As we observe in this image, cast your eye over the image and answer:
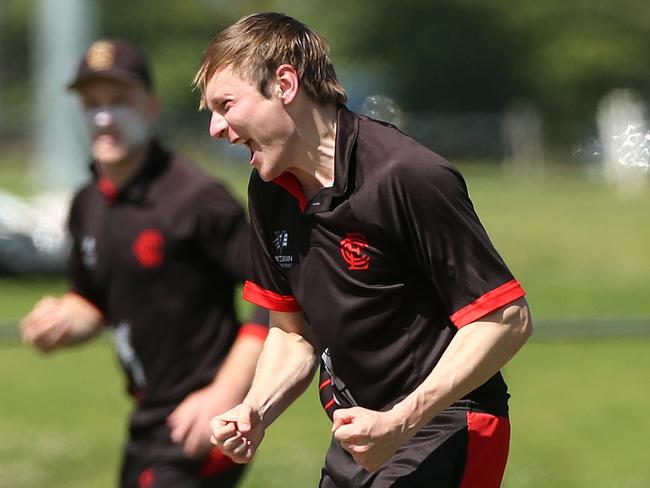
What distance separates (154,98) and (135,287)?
90cm

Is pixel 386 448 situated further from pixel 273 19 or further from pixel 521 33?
pixel 521 33

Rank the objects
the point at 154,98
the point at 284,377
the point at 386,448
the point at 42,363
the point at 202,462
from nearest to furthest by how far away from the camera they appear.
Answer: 1. the point at 386,448
2. the point at 284,377
3. the point at 202,462
4. the point at 154,98
5. the point at 42,363

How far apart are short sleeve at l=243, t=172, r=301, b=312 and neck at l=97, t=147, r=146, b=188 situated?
6.04 ft

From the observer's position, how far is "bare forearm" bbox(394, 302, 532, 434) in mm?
3744

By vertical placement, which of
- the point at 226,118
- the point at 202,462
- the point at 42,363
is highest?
the point at 226,118

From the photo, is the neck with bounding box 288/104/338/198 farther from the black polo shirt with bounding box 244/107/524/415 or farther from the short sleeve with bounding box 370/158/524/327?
the short sleeve with bounding box 370/158/524/327

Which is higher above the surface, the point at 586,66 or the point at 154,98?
the point at 154,98

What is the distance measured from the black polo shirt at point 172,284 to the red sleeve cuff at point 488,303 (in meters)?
2.12

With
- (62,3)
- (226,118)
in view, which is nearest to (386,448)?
(226,118)

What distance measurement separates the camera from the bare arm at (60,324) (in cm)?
612

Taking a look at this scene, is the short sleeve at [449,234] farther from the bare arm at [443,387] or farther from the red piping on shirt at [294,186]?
the red piping on shirt at [294,186]

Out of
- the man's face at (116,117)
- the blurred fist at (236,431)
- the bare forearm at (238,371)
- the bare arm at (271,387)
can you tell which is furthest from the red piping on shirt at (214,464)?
the blurred fist at (236,431)

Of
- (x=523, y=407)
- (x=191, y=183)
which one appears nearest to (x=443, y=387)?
(x=191, y=183)

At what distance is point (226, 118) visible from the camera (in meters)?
3.97
